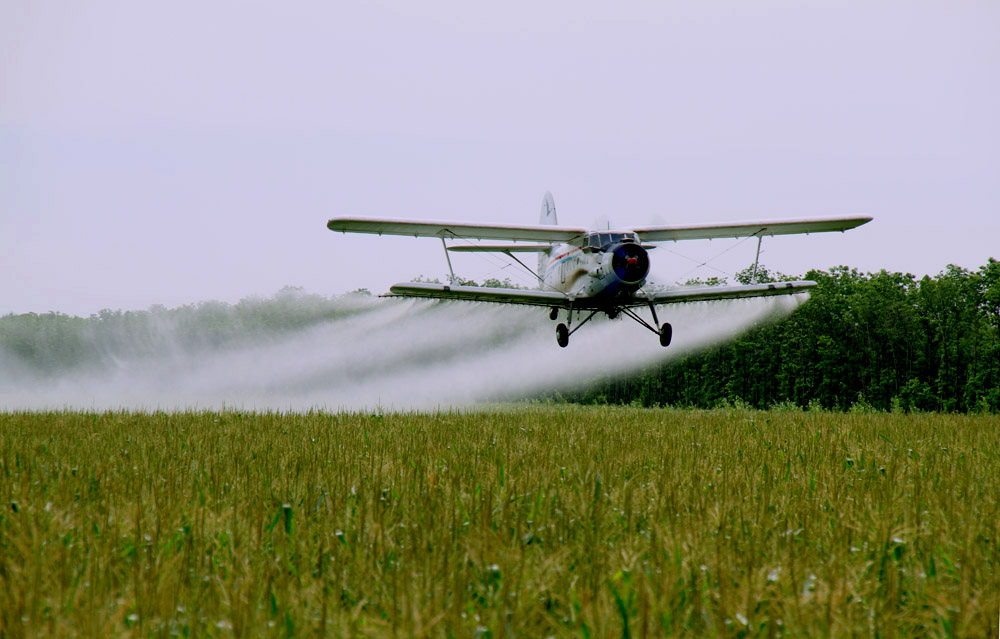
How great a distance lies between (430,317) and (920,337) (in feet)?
144

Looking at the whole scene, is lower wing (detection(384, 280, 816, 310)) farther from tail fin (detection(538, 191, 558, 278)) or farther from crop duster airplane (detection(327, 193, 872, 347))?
tail fin (detection(538, 191, 558, 278))

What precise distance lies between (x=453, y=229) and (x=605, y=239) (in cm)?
475

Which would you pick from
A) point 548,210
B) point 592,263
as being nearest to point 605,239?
point 592,263

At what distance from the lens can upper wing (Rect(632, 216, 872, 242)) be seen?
25.2 metres

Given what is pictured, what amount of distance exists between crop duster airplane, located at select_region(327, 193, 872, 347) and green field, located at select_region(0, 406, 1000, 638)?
14142 mm

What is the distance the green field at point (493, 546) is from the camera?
2.78 metres

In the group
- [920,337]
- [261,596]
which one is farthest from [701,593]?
[920,337]

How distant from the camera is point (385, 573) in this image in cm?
344

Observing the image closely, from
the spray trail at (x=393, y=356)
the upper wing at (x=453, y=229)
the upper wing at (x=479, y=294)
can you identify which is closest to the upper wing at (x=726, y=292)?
the upper wing at (x=479, y=294)

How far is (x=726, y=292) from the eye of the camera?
2603cm

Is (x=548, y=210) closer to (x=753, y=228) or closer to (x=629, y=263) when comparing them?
(x=753, y=228)

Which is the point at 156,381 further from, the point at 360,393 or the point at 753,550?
the point at 753,550

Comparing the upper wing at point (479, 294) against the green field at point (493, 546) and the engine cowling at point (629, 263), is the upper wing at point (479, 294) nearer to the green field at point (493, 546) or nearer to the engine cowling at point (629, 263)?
the engine cowling at point (629, 263)

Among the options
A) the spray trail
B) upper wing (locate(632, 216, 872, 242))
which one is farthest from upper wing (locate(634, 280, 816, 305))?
the spray trail
